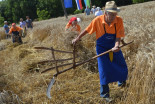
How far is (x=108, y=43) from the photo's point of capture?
7.43 ft

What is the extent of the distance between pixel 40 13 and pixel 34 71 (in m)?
27.5

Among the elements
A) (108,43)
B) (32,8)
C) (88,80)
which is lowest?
(88,80)

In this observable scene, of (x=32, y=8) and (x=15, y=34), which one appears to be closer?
(x=15, y=34)

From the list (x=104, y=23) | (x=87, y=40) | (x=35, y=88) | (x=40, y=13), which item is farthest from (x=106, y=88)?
(x=40, y=13)

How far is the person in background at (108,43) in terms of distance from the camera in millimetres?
2137

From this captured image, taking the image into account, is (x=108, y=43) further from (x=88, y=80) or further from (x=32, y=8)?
(x=32, y=8)

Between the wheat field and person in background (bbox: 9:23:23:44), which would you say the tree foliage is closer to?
person in background (bbox: 9:23:23:44)

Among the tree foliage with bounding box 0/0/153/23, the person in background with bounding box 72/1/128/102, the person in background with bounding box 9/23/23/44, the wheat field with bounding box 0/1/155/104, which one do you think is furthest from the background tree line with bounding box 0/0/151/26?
the person in background with bounding box 72/1/128/102

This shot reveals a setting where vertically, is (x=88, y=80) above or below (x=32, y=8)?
below

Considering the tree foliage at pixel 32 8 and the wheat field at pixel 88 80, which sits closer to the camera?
the wheat field at pixel 88 80

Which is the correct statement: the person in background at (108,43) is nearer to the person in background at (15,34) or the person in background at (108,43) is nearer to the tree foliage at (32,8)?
the person in background at (15,34)

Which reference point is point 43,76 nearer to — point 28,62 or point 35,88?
point 35,88

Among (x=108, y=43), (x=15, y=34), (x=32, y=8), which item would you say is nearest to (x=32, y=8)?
(x=32, y=8)

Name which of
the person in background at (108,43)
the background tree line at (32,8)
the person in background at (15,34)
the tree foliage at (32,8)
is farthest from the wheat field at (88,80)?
the background tree line at (32,8)
